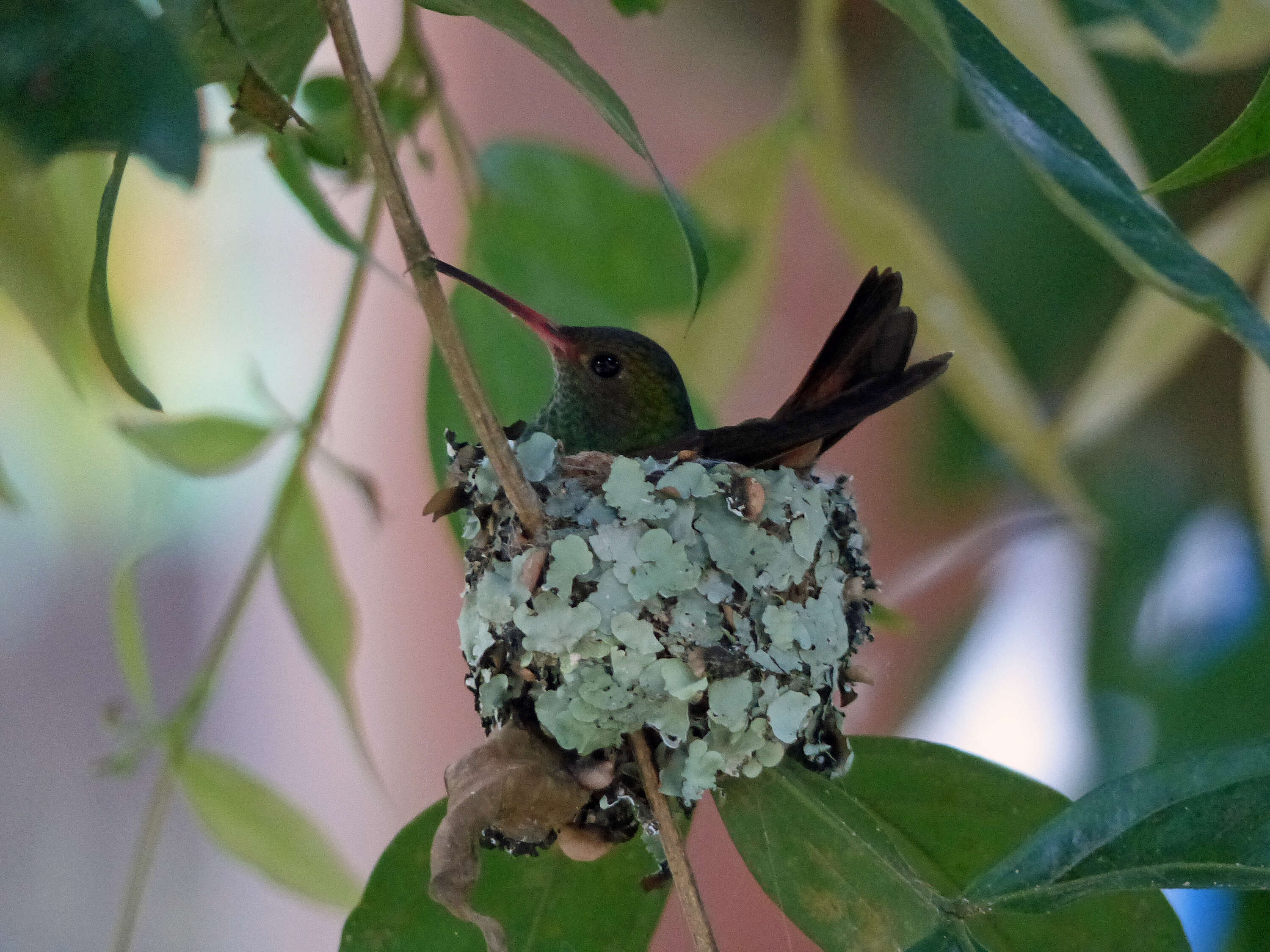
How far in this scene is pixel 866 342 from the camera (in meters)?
0.89

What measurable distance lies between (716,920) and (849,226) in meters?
0.89

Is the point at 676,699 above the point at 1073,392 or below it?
below

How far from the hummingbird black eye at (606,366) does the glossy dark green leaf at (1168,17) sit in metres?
0.47

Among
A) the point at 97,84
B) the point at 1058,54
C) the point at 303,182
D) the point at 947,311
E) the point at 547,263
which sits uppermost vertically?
the point at 1058,54

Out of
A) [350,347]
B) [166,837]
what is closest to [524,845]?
[166,837]

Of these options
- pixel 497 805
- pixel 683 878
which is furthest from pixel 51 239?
pixel 683 878

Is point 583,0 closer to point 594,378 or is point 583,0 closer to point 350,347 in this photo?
point 350,347

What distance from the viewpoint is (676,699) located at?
2.44ft

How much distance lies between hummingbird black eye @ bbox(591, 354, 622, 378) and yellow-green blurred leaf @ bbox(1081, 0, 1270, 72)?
2.77 feet

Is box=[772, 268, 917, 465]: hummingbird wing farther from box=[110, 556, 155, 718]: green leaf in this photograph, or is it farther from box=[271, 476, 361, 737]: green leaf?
box=[110, 556, 155, 718]: green leaf

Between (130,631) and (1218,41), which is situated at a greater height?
(1218,41)

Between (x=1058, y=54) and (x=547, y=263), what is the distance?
0.70m

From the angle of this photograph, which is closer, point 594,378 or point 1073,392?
point 594,378

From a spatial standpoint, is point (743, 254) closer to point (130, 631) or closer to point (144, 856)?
point (130, 631)
